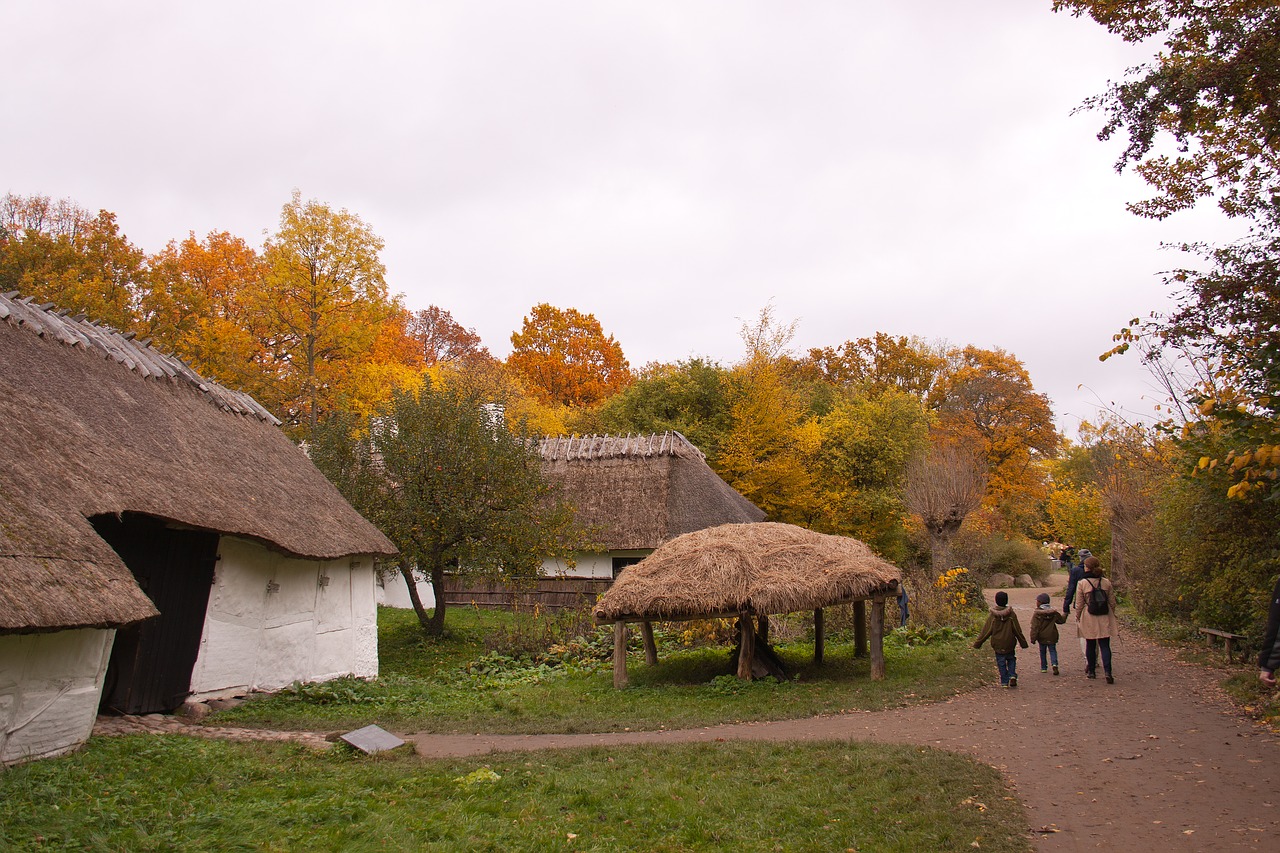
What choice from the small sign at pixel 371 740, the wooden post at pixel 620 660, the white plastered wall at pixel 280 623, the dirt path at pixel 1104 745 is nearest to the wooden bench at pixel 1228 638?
the dirt path at pixel 1104 745

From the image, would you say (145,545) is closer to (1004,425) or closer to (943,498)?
(943,498)

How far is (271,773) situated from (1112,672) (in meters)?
11.6

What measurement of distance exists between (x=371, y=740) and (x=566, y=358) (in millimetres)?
40684

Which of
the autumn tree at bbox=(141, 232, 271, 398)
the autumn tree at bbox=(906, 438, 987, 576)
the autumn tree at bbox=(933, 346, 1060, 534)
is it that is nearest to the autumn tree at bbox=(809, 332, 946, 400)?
the autumn tree at bbox=(933, 346, 1060, 534)

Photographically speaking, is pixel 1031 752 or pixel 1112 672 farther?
pixel 1112 672

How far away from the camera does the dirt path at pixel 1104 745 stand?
611cm

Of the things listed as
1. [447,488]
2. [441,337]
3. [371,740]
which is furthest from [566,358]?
[371,740]

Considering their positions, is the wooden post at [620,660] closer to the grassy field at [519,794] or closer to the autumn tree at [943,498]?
the grassy field at [519,794]

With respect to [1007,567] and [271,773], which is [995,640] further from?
[1007,567]

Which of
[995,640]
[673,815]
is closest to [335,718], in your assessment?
[673,815]

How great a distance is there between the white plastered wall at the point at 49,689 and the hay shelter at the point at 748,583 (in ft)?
22.6

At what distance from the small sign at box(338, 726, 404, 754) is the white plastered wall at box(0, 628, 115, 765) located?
252 cm

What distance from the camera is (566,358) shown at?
49000 millimetres

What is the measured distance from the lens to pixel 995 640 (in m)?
12.5
